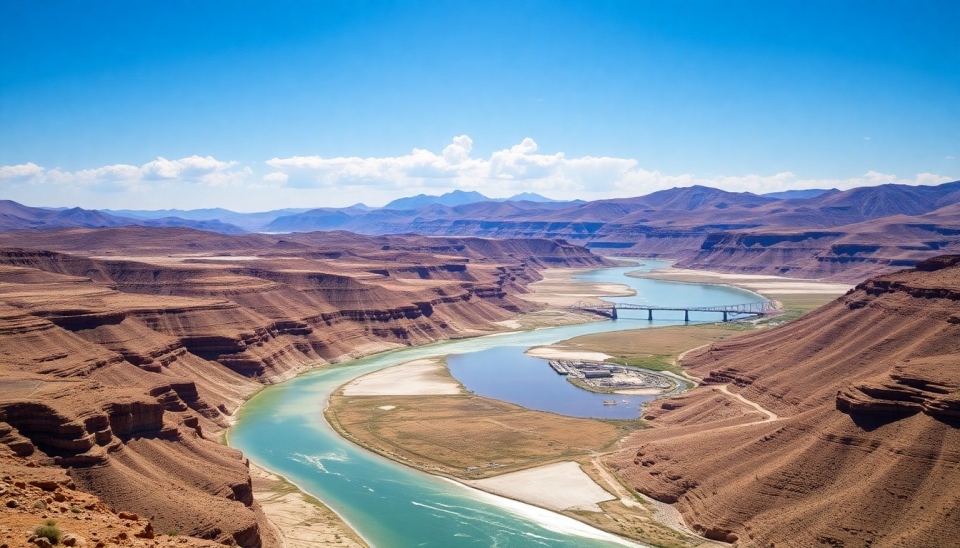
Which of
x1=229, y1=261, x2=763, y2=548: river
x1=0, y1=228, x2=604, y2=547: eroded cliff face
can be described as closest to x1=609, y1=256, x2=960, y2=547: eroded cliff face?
x1=229, y1=261, x2=763, y2=548: river

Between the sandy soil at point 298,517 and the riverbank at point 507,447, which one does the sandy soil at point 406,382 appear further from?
the sandy soil at point 298,517

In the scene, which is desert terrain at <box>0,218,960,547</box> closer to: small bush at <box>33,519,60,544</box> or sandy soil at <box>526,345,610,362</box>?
small bush at <box>33,519,60,544</box>

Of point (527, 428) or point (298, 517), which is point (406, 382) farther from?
point (298, 517)

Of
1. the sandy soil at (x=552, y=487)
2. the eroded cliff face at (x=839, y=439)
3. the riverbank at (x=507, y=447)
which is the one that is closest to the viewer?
the eroded cliff face at (x=839, y=439)

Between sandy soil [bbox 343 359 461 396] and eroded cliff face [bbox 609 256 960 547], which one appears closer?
eroded cliff face [bbox 609 256 960 547]

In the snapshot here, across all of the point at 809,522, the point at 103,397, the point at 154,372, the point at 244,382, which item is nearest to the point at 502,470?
the point at 809,522

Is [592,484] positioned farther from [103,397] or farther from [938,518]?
[103,397]

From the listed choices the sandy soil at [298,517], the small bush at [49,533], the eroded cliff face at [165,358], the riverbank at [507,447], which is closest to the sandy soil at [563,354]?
the eroded cliff face at [165,358]
